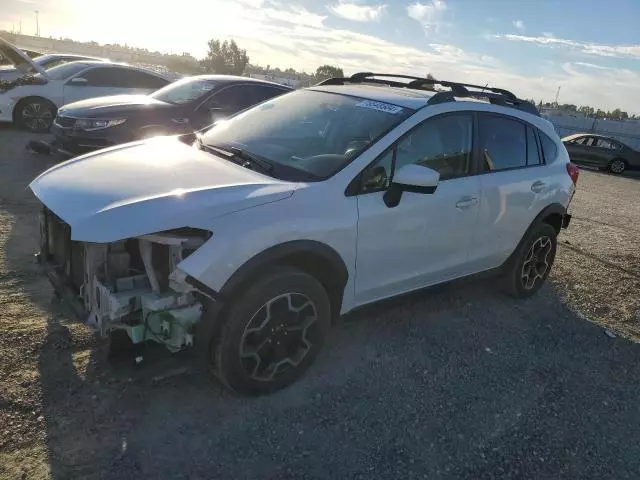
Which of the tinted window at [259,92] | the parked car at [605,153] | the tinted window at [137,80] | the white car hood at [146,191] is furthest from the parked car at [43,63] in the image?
the parked car at [605,153]

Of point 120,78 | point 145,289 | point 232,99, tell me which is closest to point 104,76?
point 120,78

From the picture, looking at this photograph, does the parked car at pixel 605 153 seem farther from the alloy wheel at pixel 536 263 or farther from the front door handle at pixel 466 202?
the front door handle at pixel 466 202

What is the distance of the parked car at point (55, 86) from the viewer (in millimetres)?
10812

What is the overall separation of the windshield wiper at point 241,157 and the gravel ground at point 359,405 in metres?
1.20

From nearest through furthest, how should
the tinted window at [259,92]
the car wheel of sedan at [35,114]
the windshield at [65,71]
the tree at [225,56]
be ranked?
1. the tinted window at [259,92]
2. the car wheel of sedan at [35,114]
3. the windshield at [65,71]
4. the tree at [225,56]

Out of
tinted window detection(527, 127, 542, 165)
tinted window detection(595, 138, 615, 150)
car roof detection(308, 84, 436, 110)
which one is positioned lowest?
tinted window detection(595, 138, 615, 150)

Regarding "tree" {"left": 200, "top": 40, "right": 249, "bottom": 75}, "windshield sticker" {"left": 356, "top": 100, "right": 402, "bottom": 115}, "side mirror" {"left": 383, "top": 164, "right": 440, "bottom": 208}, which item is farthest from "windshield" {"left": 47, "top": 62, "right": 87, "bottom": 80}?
"tree" {"left": 200, "top": 40, "right": 249, "bottom": 75}

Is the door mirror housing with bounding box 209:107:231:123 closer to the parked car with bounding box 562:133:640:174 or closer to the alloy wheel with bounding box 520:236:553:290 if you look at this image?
the alloy wheel with bounding box 520:236:553:290

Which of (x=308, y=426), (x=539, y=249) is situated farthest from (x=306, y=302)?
(x=539, y=249)

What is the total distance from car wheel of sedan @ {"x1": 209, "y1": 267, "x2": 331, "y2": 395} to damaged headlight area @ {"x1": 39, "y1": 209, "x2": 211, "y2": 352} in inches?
8.8

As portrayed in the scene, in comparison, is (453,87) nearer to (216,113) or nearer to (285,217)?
(285,217)

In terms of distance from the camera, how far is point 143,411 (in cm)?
301

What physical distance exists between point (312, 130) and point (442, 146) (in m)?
0.96

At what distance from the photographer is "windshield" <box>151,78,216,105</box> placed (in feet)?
26.9
